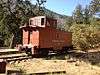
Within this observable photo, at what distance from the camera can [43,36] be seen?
19.4 metres

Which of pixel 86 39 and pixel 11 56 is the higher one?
pixel 86 39

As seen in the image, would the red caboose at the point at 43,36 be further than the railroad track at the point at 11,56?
Yes

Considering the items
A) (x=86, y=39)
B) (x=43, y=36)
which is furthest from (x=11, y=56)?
(x=86, y=39)

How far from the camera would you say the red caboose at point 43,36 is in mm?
19266

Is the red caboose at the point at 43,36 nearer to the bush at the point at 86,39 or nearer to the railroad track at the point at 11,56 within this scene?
the railroad track at the point at 11,56

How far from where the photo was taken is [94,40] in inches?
1099

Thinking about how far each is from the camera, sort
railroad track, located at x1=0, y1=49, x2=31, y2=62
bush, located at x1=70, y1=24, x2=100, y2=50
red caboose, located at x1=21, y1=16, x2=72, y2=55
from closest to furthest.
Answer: railroad track, located at x1=0, y1=49, x2=31, y2=62 < red caboose, located at x1=21, y1=16, x2=72, y2=55 < bush, located at x1=70, y1=24, x2=100, y2=50

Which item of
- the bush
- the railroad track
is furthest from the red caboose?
the bush

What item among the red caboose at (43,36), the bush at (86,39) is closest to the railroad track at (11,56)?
the red caboose at (43,36)

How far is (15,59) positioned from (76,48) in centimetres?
1210

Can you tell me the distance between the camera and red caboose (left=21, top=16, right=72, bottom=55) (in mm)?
19266

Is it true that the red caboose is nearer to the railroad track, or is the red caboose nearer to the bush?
the railroad track

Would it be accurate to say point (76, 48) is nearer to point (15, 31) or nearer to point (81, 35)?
point (81, 35)

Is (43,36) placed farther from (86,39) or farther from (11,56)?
(86,39)
